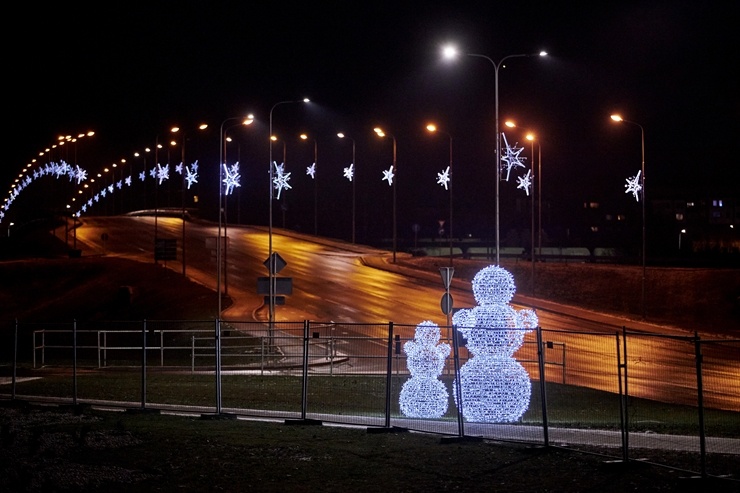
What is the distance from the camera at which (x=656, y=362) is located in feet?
81.5

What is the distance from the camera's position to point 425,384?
59.2ft

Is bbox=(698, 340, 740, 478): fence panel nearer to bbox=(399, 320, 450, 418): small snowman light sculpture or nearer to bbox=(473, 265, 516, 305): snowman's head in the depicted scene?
bbox=(473, 265, 516, 305): snowman's head

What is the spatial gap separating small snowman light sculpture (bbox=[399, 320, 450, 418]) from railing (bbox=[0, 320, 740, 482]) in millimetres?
160

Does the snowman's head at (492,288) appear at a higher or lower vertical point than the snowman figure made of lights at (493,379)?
higher

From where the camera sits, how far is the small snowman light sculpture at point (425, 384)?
1788cm

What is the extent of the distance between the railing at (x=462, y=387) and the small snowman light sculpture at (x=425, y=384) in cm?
16

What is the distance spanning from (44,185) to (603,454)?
140004 mm

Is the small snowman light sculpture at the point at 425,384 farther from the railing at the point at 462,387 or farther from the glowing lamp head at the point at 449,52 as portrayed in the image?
the glowing lamp head at the point at 449,52

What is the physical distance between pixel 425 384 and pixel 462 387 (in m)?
1.02

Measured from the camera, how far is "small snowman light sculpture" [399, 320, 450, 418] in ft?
58.6

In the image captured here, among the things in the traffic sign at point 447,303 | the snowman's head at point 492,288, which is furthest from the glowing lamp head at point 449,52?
the snowman's head at point 492,288

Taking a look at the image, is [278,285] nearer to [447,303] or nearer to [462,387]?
[447,303]

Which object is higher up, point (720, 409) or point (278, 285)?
point (278, 285)

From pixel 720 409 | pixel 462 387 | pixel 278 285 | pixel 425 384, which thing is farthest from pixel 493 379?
pixel 278 285
